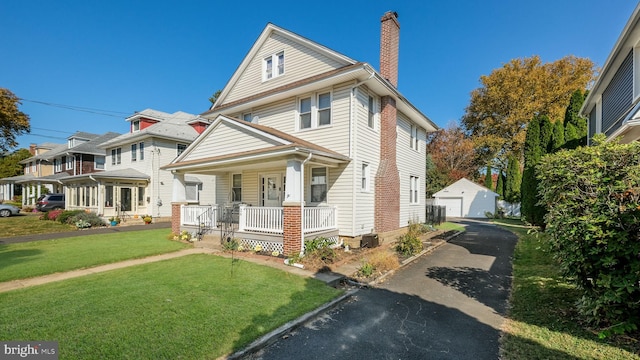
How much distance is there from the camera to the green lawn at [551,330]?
12.0 feet

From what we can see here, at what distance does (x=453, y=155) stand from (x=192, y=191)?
3347 cm

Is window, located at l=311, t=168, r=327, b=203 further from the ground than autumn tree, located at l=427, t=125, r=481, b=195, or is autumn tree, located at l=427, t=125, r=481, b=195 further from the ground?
autumn tree, located at l=427, t=125, r=481, b=195

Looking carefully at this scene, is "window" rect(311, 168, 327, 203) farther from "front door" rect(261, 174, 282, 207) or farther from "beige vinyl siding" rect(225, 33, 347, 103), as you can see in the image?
"beige vinyl siding" rect(225, 33, 347, 103)

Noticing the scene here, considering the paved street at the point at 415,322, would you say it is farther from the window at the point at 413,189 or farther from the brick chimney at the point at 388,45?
the brick chimney at the point at 388,45

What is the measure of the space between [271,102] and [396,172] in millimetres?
6824

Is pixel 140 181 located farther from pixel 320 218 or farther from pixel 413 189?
pixel 413 189

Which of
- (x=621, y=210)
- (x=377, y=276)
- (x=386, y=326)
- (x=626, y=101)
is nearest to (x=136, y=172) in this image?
(x=377, y=276)

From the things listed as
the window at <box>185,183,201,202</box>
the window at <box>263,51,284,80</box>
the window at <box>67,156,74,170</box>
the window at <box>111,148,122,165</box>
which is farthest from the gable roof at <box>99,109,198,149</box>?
the window at <box>263,51,284,80</box>

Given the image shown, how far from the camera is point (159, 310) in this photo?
475cm

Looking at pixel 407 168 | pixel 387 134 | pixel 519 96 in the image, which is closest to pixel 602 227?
pixel 387 134

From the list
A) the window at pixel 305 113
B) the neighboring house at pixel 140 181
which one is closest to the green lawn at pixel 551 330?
the window at pixel 305 113

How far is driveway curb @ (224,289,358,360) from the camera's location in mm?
3680

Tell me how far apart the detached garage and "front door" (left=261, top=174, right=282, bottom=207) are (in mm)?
21767

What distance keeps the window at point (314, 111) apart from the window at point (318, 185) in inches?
76.2
